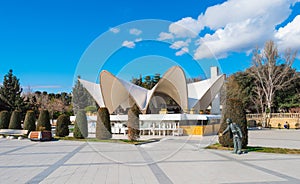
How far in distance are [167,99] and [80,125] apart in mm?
17814

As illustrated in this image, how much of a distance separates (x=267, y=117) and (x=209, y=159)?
27380 mm

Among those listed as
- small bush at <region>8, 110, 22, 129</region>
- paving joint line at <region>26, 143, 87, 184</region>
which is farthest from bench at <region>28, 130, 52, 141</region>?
paving joint line at <region>26, 143, 87, 184</region>

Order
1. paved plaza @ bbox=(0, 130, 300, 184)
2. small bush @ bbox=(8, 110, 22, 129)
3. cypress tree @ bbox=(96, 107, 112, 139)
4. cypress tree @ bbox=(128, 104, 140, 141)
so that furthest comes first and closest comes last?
small bush @ bbox=(8, 110, 22, 129), cypress tree @ bbox=(96, 107, 112, 139), cypress tree @ bbox=(128, 104, 140, 141), paved plaza @ bbox=(0, 130, 300, 184)

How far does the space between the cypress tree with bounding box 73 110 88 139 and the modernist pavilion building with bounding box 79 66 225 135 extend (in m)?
4.32

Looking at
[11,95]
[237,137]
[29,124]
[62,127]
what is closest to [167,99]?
[62,127]

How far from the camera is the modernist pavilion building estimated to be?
58.4 feet

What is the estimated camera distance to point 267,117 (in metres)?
31.6

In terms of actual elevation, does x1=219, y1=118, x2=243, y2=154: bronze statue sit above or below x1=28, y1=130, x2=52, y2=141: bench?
above

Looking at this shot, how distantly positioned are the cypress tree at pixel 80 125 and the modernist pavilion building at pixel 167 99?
4320 millimetres

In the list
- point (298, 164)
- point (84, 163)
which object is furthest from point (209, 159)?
point (84, 163)

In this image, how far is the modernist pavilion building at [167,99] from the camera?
17.8 meters

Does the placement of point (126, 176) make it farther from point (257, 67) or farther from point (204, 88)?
point (257, 67)

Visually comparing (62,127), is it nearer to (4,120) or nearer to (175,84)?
(4,120)

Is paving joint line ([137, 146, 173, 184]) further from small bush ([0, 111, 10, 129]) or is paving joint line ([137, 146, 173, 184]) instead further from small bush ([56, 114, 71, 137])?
small bush ([0, 111, 10, 129])
